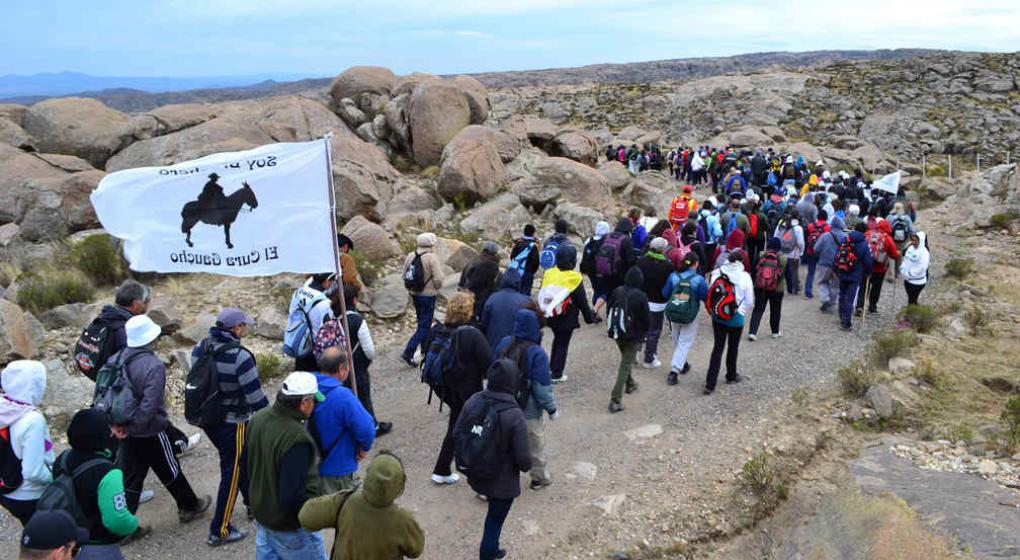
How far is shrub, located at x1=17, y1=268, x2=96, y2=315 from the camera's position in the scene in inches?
484

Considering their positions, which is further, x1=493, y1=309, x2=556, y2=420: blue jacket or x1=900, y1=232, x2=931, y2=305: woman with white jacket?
x1=900, y1=232, x2=931, y2=305: woman with white jacket

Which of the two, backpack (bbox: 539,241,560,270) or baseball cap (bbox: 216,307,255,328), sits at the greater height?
baseball cap (bbox: 216,307,255,328)

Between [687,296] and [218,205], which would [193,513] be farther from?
[687,296]

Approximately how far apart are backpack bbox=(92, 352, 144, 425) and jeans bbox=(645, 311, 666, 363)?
695 cm

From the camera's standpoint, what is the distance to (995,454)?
313 inches

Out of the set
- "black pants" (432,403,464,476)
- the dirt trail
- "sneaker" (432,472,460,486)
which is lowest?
the dirt trail

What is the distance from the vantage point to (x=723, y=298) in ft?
31.1

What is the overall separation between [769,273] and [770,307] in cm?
90

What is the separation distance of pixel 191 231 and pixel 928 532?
288 inches

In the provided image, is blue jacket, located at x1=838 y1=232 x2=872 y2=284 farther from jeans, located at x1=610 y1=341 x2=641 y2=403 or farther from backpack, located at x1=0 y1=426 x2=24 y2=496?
backpack, located at x1=0 y1=426 x2=24 y2=496

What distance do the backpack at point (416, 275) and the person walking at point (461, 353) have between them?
3.08m

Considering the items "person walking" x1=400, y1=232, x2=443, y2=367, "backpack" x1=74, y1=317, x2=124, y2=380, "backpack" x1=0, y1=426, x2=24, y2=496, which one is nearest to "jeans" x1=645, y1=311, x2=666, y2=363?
"person walking" x1=400, y1=232, x2=443, y2=367

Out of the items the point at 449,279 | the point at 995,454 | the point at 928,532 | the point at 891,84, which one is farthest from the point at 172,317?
the point at 891,84

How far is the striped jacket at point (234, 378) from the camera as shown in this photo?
5984mm
